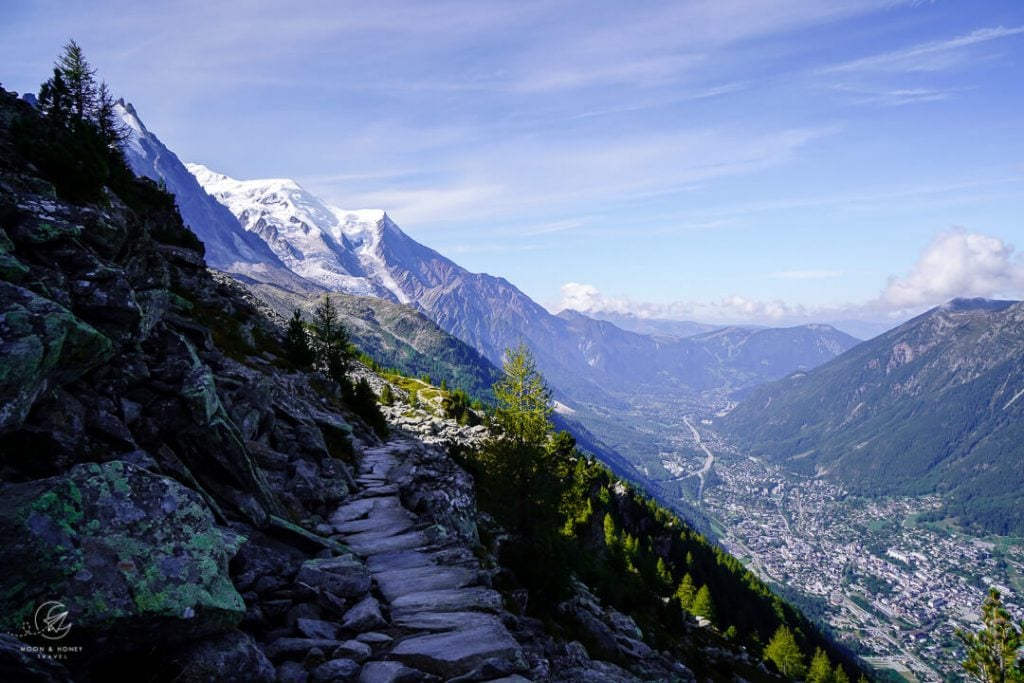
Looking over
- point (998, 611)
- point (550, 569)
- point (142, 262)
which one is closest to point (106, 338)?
point (142, 262)

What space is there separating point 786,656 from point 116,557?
393 feet

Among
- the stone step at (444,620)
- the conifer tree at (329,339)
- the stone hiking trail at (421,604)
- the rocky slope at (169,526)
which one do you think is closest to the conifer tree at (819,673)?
the conifer tree at (329,339)

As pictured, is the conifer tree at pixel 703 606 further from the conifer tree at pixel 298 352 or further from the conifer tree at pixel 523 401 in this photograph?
the conifer tree at pixel 298 352

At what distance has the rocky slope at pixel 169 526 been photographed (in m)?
8.14

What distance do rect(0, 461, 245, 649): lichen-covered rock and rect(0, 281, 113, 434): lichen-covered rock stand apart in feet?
7.39

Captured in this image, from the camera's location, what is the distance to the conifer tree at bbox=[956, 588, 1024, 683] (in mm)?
29297

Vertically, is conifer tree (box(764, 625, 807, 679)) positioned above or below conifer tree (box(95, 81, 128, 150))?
below

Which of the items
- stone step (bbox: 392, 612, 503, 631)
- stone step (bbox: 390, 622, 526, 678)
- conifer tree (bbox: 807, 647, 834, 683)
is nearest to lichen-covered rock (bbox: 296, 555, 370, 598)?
stone step (bbox: 392, 612, 503, 631)

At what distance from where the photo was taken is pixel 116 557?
8.61 m

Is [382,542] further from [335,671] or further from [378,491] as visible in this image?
[335,671]

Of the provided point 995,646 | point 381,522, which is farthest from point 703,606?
point 381,522

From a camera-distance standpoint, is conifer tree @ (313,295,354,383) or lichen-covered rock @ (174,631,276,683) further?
conifer tree @ (313,295,354,383)

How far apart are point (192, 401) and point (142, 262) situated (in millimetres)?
7426

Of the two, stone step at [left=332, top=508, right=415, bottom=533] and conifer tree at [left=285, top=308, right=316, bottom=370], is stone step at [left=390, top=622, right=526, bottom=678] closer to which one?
stone step at [left=332, top=508, right=415, bottom=533]
